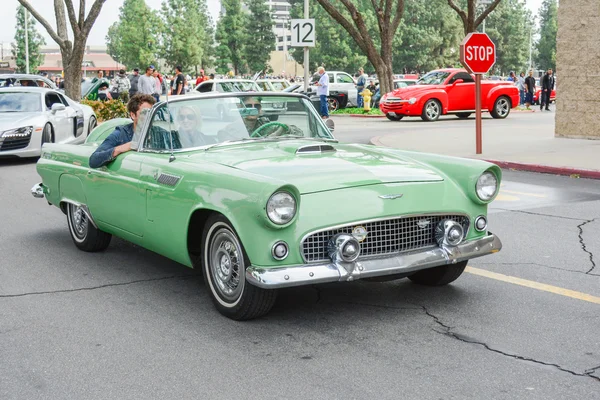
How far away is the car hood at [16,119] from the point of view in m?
15.2

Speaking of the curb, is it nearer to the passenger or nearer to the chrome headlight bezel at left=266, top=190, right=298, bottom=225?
the passenger

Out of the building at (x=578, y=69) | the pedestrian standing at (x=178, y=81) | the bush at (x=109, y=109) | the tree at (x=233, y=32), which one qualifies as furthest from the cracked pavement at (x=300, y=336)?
the tree at (x=233, y=32)

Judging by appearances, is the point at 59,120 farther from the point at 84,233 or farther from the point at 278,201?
the point at 278,201

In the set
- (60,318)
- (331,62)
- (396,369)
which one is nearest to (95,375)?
(60,318)

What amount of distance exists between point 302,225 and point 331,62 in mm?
83345

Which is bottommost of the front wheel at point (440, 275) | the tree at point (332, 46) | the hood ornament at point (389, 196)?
the front wheel at point (440, 275)

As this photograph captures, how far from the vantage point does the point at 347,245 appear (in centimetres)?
487

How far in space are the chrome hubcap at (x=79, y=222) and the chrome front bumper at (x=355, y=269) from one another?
9.74 ft

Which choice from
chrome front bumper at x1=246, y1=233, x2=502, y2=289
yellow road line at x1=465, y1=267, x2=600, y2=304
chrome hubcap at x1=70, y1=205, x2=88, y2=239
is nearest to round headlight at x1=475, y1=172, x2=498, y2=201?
chrome front bumper at x1=246, y1=233, x2=502, y2=289

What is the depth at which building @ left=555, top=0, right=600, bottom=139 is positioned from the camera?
18969 mm

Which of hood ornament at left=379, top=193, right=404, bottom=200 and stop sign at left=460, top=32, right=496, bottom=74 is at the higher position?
stop sign at left=460, top=32, right=496, bottom=74

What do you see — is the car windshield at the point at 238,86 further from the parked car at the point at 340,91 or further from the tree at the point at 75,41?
the parked car at the point at 340,91

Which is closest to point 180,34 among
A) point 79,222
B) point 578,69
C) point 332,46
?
point 332,46

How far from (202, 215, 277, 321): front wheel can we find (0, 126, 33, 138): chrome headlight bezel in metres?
10.8
